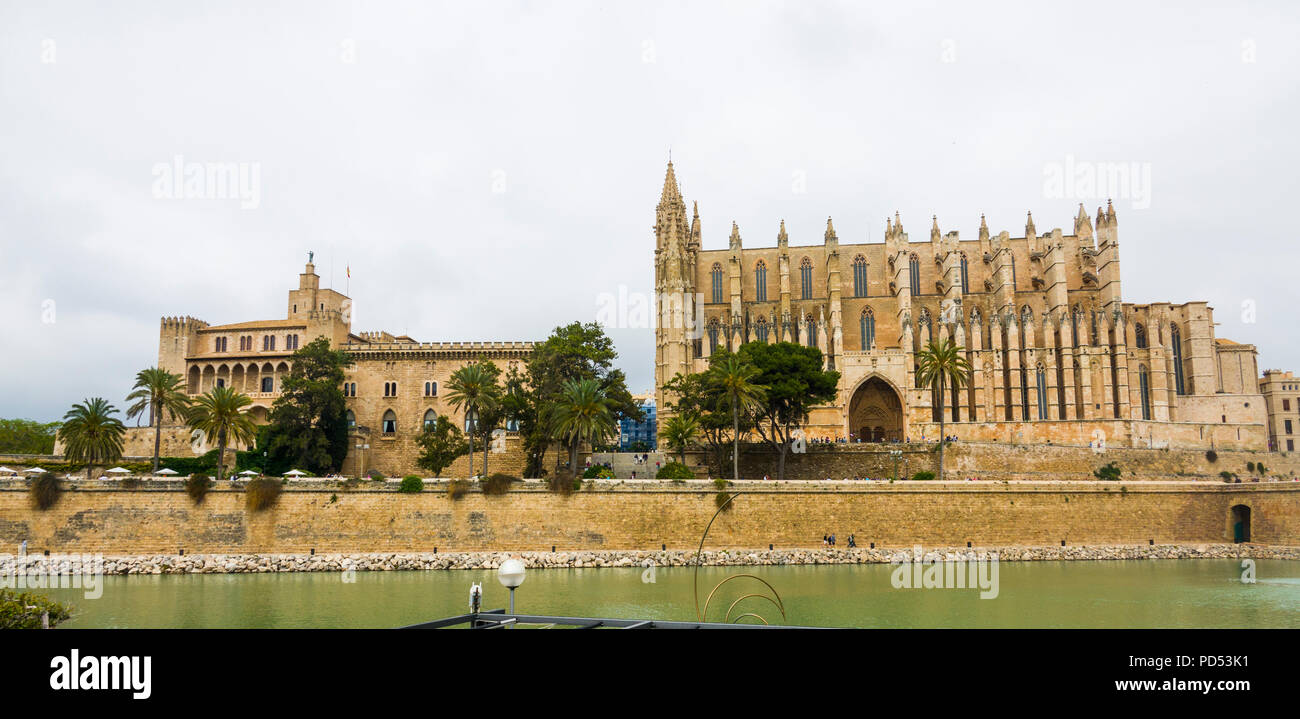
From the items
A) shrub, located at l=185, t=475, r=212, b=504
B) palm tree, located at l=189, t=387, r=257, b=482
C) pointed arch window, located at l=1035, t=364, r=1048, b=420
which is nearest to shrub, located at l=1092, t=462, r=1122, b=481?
pointed arch window, located at l=1035, t=364, r=1048, b=420

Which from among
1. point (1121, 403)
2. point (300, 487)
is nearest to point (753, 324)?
point (1121, 403)

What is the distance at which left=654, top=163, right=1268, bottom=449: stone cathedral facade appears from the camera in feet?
173

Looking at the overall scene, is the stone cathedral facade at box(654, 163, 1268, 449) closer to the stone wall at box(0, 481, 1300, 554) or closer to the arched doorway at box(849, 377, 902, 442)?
the arched doorway at box(849, 377, 902, 442)

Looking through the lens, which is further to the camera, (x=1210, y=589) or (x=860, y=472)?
(x=860, y=472)

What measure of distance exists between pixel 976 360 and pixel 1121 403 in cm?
920

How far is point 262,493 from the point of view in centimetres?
3500

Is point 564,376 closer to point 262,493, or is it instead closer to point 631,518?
point 631,518

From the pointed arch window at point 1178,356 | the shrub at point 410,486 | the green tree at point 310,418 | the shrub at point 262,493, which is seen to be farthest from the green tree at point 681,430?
the pointed arch window at point 1178,356

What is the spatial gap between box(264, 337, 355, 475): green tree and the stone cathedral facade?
66.4 ft

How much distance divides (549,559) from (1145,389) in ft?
143

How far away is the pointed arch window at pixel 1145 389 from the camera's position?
180 ft

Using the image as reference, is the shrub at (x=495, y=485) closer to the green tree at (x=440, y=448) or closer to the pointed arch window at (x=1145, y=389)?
the green tree at (x=440, y=448)

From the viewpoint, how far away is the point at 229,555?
112 ft
